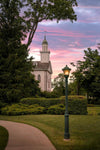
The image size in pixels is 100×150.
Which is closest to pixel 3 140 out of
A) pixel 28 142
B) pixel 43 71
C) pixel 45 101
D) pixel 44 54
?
pixel 28 142

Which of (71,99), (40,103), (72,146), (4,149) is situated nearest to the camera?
(4,149)

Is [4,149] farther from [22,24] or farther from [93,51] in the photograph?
[93,51]

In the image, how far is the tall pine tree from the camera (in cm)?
2147

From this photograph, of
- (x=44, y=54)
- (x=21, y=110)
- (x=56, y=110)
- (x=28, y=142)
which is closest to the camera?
(x=28, y=142)

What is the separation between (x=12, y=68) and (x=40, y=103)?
5506 millimetres

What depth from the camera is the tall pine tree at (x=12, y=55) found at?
2147cm

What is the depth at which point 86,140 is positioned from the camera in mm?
8758

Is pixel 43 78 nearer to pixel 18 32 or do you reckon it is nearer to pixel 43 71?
pixel 43 71

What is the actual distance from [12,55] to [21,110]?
6899 millimetres

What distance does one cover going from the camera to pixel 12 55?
2156 cm

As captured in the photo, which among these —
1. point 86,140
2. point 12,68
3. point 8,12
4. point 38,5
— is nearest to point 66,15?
point 38,5

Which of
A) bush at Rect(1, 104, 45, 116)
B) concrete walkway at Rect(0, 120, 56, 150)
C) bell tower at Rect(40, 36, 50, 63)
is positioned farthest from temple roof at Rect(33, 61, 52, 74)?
concrete walkway at Rect(0, 120, 56, 150)

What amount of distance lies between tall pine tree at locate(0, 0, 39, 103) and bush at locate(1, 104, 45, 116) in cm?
192

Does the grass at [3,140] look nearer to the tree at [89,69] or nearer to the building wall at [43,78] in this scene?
the tree at [89,69]
